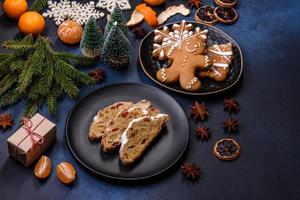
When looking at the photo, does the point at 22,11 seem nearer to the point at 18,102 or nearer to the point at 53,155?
the point at 18,102

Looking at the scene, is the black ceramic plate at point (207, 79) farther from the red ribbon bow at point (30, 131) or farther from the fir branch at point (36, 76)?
the red ribbon bow at point (30, 131)

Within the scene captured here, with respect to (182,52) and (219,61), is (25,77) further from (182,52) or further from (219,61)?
(219,61)

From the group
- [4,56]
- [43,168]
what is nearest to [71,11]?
[4,56]

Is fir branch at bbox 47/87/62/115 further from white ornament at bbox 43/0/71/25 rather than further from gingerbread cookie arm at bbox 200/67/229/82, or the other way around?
gingerbread cookie arm at bbox 200/67/229/82

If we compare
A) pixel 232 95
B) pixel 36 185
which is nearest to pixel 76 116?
pixel 36 185

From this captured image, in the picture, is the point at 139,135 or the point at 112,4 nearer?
the point at 139,135
